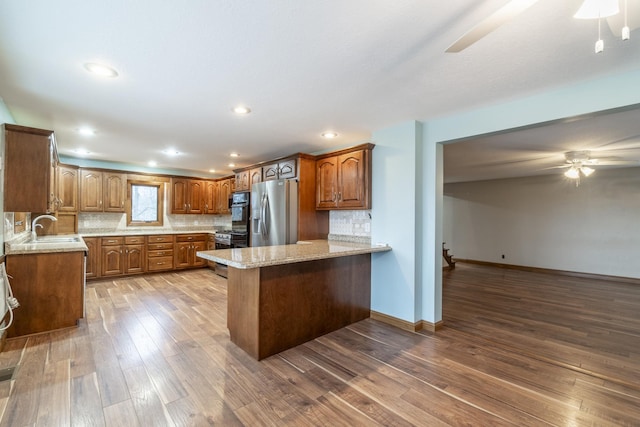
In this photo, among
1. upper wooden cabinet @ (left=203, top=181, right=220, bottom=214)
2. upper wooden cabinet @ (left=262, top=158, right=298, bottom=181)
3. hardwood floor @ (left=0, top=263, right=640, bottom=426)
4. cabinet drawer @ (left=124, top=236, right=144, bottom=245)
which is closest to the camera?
hardwood floor @ (left=0, top=263, right=640, bottom=426)

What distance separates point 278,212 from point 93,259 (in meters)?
3.83

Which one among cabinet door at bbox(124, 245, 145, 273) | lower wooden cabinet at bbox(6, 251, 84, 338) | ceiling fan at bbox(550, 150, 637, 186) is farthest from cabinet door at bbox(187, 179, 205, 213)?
ceiling fan at bbox(550, 150, 637, 186)

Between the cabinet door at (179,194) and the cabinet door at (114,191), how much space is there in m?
0.91

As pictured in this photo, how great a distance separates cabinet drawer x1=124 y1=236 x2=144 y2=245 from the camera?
553 cm

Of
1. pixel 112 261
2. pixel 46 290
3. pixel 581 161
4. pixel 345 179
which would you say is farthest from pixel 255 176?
pixel 581 161

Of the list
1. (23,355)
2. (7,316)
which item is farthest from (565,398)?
(7,316)

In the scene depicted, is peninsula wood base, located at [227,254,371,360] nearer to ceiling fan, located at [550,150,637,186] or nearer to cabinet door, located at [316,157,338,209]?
cabinet door, located at [316,157,338,209]

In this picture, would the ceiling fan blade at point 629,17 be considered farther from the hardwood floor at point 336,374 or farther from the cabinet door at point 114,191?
the cabinet door at point 114,191

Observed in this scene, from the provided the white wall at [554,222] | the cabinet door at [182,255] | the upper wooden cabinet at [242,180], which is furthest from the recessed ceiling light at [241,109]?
the white wall at [554,222]

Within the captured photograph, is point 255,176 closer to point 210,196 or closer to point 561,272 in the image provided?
point 210,196

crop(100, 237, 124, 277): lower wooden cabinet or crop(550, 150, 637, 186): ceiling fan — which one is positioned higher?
crop(550, 150, 637, 186): ceiling fan

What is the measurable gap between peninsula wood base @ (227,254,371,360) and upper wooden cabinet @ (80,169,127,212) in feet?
14.4

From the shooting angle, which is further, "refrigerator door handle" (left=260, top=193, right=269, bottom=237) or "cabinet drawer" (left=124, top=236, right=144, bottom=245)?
"cabinet drawer" (left=124, top=236, right=144, bottom=245)

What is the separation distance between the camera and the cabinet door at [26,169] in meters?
2.70
